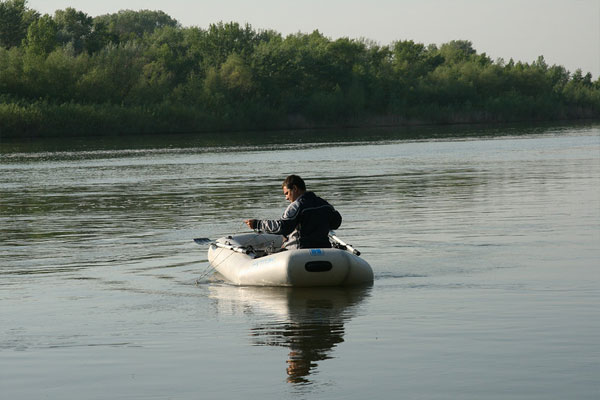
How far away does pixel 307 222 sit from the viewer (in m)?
13.1

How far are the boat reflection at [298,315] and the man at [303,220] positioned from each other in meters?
0.69

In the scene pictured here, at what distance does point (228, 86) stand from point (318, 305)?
94.3 meters

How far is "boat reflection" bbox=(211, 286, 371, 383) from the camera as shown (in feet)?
30.2

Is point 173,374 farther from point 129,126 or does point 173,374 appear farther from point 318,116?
point 318,116

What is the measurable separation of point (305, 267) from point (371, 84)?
341ft

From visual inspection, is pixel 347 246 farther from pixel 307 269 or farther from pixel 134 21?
pixel 134 21

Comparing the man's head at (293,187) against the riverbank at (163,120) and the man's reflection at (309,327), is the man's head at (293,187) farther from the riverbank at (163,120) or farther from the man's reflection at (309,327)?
the riverbank at (163,120)

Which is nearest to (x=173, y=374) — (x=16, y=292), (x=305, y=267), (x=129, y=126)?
(x=305, y=267)

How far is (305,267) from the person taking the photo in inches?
500

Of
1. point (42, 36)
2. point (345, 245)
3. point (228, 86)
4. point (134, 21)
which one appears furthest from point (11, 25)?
point (345, 245)

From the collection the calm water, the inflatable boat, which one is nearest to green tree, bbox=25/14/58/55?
the calm water

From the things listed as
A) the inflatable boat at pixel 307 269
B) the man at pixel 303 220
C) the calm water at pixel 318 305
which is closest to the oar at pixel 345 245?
the inflatable boat at pixel 307 269

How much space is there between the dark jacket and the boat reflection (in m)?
0.68

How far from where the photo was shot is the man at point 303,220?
12.9 meters
